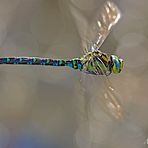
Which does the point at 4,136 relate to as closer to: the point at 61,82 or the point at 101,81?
Result: the point at 61,82

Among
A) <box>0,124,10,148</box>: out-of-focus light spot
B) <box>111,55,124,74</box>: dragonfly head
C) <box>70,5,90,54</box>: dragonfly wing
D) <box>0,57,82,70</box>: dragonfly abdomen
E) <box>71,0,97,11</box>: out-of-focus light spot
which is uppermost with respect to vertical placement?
<box>71,0,97,11</box>: out-of-focus light spot

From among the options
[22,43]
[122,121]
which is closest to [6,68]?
[22,43]

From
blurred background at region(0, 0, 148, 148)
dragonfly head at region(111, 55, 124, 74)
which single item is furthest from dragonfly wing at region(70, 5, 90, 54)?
dragonfly head at region(111, 55, 124, 74)

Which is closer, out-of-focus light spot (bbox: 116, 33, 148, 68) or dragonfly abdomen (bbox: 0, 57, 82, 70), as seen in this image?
dragonfly abdomen (bbox: 0, 57, 82, 70)

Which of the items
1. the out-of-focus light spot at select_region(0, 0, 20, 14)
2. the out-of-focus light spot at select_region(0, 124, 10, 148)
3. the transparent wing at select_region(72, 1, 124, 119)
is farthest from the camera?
the out-of-focus light spot at select_region(0, 0, 20, 14)

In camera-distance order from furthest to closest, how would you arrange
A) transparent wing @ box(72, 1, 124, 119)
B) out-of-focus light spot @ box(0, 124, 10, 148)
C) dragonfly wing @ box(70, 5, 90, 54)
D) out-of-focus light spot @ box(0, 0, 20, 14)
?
out-of-focus light spot @ box(0, 0, 20, 14) → dragonfly wing @ box(70, 5, 90, 54) → out-of-focus light spot @ box(0, 124, 10, 148) → transparent wing @ box(72, 1, 124, 119)

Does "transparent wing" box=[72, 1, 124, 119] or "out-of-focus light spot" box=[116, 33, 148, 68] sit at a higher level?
"out-of-focus light spot" box=[116, 33, 148, 68]

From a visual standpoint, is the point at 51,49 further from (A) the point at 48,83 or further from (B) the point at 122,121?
(B) the point at 122,121

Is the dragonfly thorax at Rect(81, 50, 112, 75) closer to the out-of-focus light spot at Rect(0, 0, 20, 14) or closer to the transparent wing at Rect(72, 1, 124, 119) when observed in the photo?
the transparent wing at Rect(72, 1, 124, 119)

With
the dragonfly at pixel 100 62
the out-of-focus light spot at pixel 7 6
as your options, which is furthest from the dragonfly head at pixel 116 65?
the out-of-focus light spot at pixel 7 6

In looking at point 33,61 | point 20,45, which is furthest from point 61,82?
point 33,61
